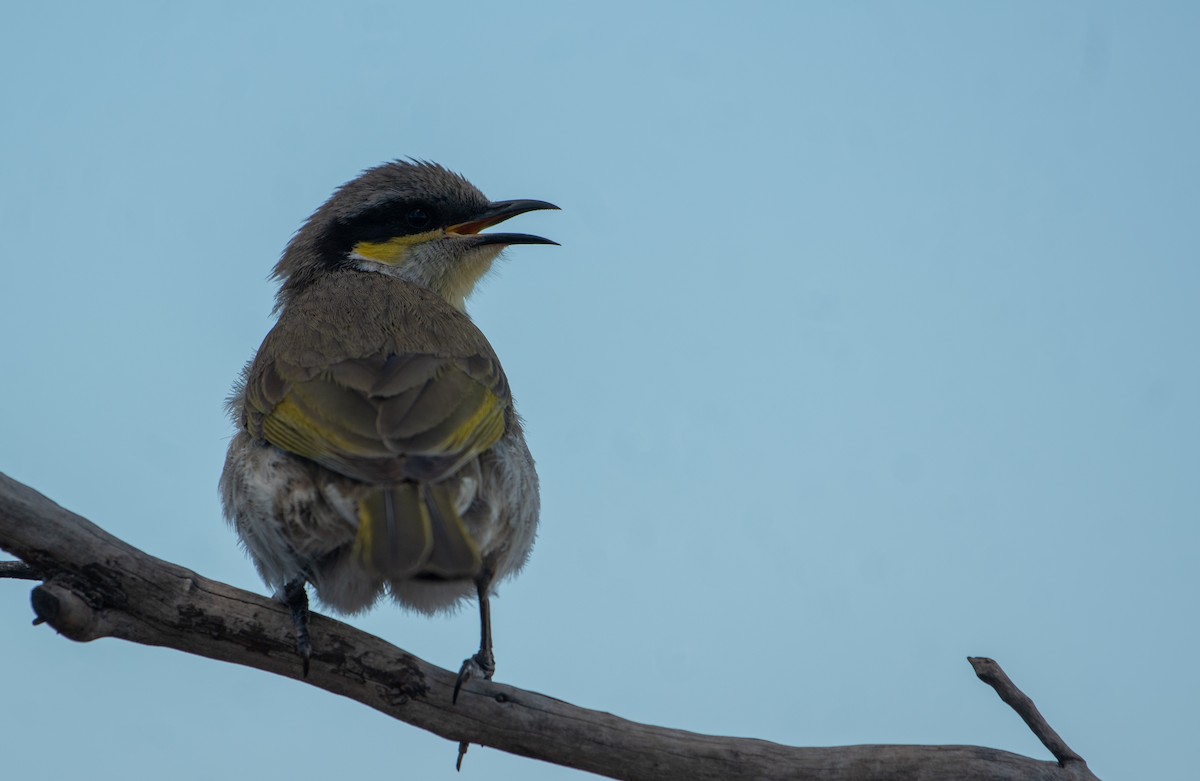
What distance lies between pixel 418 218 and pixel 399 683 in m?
4.21

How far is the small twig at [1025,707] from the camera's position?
17.1ft

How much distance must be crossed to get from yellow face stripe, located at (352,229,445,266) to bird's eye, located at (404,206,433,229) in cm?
7

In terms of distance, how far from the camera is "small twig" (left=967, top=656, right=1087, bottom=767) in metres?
5.21

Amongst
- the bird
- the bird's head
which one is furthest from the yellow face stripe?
the bird

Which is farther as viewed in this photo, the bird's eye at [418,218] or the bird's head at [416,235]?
the bird's eye at [418,218]

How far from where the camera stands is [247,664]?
5.38m

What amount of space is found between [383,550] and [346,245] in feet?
14.0

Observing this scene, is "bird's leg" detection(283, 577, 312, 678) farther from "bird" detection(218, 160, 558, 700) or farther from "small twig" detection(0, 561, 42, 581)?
"small twig" detection(0, 561, 42, 581)

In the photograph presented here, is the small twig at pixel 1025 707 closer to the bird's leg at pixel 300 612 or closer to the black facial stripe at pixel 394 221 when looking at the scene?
the bird's leg at pixel 300 612

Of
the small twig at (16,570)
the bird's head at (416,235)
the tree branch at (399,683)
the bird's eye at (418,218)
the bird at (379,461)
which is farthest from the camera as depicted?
the bird's eye at (418,218)

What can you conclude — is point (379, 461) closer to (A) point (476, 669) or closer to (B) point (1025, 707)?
(A) point (476, 669)

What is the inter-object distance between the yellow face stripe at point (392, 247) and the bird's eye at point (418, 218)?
69 mm

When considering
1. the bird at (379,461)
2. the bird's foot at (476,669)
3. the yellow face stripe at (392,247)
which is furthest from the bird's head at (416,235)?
the bird's foot at (476,669)

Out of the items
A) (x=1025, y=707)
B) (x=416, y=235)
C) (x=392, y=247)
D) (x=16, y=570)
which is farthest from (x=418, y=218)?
(x=1025, y=707)
